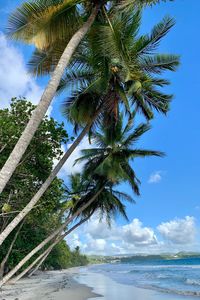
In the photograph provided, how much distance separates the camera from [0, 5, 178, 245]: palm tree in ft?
31.0

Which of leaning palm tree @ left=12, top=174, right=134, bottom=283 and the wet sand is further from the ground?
leaning palm tree @ left=12, top=174, right=134, bottom=283

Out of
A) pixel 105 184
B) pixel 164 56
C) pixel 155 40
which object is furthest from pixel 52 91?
pixel 105 184

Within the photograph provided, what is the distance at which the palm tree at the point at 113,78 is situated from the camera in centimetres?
945

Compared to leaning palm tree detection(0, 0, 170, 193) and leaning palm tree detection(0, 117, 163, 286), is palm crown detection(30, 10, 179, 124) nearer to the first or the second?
leaning palm tree detection(0, 0, 170, 193)

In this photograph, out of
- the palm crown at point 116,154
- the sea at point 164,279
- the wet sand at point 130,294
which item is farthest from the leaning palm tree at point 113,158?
the sea at point 164,279

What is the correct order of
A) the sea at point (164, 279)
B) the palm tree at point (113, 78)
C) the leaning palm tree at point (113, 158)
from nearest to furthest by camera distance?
1. the palm tree at point (113, 78)
2. the leaning palm tree at point (113, 158)
3. the sea at point (164, 279)

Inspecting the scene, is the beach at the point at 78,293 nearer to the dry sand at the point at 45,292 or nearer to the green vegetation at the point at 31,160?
the dry sand at the point at 45,292

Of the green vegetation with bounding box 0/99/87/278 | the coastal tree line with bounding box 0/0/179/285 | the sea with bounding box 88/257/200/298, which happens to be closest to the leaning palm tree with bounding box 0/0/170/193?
the coastal tree line with bounding box 0/0/179/285

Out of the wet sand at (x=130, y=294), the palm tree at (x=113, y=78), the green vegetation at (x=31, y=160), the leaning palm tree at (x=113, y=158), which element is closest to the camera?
the palm tree at (x=113, y=78)

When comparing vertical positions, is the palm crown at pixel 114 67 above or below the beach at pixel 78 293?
above

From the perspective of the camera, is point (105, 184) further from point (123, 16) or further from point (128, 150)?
point (123, 16)

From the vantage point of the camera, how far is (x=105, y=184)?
1906 cm

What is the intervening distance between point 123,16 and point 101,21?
626mm

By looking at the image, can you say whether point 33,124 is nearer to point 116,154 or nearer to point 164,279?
point 116,154
